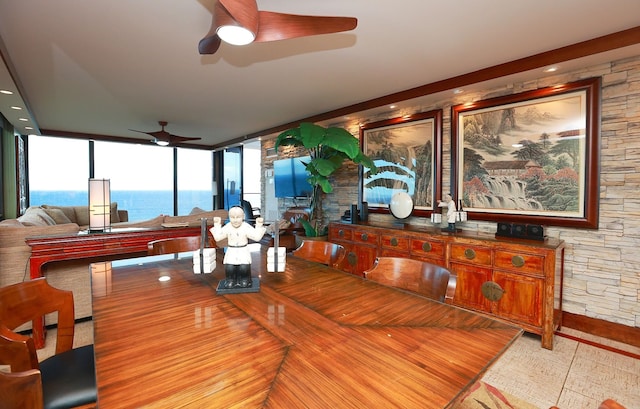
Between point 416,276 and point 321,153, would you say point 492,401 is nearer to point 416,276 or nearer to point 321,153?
point 416,276

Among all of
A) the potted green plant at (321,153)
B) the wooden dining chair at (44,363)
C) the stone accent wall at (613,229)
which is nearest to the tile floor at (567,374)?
the stone accent wall at (613,229)

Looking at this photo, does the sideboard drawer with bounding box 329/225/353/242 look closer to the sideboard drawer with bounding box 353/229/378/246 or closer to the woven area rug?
the sideboard drawer with bounding box 353/229/378/246

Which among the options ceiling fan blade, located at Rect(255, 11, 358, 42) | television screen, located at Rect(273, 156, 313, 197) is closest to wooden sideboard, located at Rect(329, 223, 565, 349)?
ceiling fan blade, located at Rect(255, 11, 358, 42)

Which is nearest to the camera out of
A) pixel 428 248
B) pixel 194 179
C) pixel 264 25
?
pixel 264 25

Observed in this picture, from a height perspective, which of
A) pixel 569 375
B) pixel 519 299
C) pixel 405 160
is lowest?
pixel 569 375

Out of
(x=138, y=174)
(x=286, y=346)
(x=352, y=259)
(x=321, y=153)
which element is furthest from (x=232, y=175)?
(x=286, y=346)

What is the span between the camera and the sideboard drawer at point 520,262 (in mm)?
2529

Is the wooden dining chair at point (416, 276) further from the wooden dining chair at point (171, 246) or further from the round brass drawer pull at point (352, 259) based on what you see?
the round brass drawer pull at point (352, 259)

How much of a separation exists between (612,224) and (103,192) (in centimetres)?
449

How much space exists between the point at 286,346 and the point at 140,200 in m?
8.44

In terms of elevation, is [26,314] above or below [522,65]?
below

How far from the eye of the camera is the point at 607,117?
2.60m

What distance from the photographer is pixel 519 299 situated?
8.63 feet

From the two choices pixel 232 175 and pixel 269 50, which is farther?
pixel 232 175
